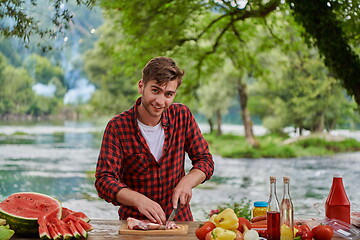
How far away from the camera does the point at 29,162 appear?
1441 centimetres

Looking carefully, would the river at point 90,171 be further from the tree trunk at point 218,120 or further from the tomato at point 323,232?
the tomato at point 323,232

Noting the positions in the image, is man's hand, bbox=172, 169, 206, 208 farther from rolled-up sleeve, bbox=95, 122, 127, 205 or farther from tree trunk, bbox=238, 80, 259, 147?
tree trunk, bbox=238, 80, 259, 147

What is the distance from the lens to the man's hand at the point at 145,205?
2375mm

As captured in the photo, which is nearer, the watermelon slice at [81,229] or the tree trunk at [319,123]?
the watermelon slice at [81,229]

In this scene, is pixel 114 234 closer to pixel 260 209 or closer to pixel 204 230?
pixel 204 230

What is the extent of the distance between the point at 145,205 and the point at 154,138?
1.63 ft

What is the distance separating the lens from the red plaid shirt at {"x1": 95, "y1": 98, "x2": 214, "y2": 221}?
8.85ft

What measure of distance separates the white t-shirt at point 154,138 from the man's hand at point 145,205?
1.24 feet

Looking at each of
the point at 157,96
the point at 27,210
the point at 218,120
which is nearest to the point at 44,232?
the point at 27,210

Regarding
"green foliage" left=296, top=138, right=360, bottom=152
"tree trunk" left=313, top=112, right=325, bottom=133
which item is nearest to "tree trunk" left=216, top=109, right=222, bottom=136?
"green foliage" left=296, top=138, right=360, bottom=152

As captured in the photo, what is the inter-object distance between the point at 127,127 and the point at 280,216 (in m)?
0.95

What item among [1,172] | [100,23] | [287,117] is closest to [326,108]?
[287,117]

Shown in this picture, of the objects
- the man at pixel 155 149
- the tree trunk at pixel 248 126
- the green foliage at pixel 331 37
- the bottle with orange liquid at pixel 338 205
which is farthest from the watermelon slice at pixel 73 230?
the tree trunk at pixel 248 126

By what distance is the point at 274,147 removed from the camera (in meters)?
16.1
